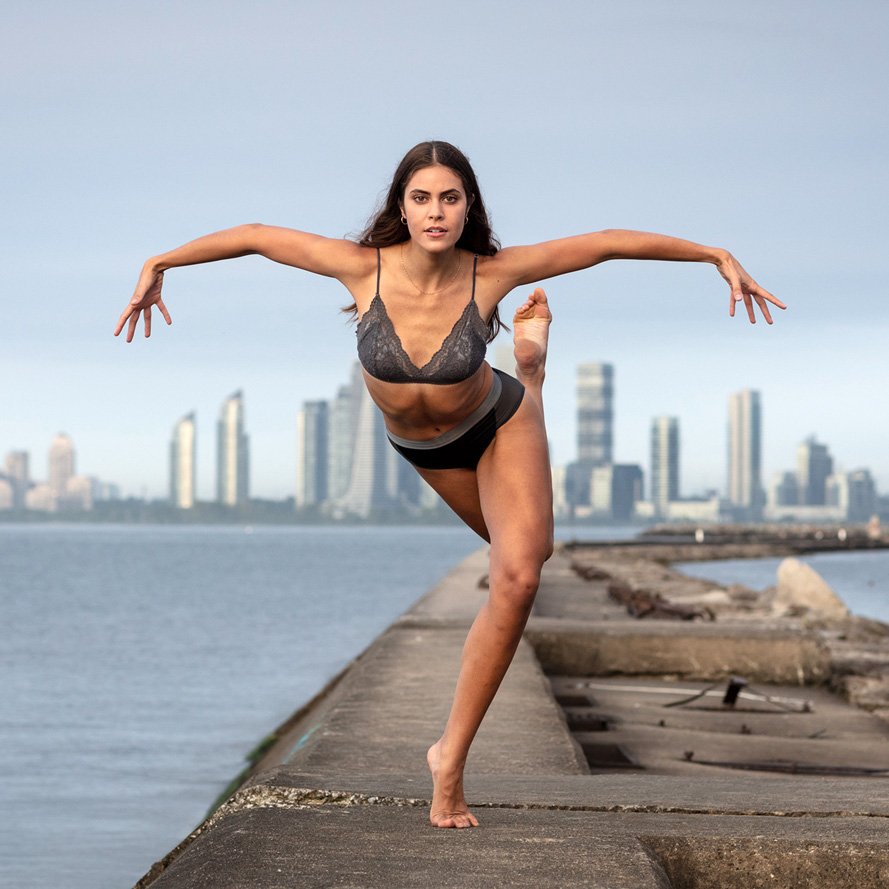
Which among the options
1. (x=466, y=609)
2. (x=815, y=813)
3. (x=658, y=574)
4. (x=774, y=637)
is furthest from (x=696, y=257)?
(x=658, y=574)

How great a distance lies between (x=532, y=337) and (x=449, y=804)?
1.46 m

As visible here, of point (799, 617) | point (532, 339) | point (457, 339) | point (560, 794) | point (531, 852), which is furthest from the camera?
point (799, 617)

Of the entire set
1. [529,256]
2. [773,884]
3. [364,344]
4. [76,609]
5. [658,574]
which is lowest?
[76,609]

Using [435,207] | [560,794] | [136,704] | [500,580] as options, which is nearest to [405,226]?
[435,207]

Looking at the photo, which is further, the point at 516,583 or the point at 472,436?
the point at 472,436

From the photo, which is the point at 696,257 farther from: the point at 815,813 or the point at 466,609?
the point at 466,609

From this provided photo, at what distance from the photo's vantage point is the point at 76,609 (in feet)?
137

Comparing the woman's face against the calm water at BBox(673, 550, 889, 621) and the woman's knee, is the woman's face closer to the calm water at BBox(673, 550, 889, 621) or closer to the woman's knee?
the woman's knee

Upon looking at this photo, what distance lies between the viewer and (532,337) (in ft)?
11.9

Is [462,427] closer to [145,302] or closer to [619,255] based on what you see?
[619,255]

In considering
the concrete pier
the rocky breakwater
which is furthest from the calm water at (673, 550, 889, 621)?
the concrete pier

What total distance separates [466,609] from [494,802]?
7126 mm

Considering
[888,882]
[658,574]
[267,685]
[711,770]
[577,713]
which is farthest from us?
[658,574]

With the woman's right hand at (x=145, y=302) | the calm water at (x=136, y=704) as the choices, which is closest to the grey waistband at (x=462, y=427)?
the woman's right hand at (x=145, y=302)
